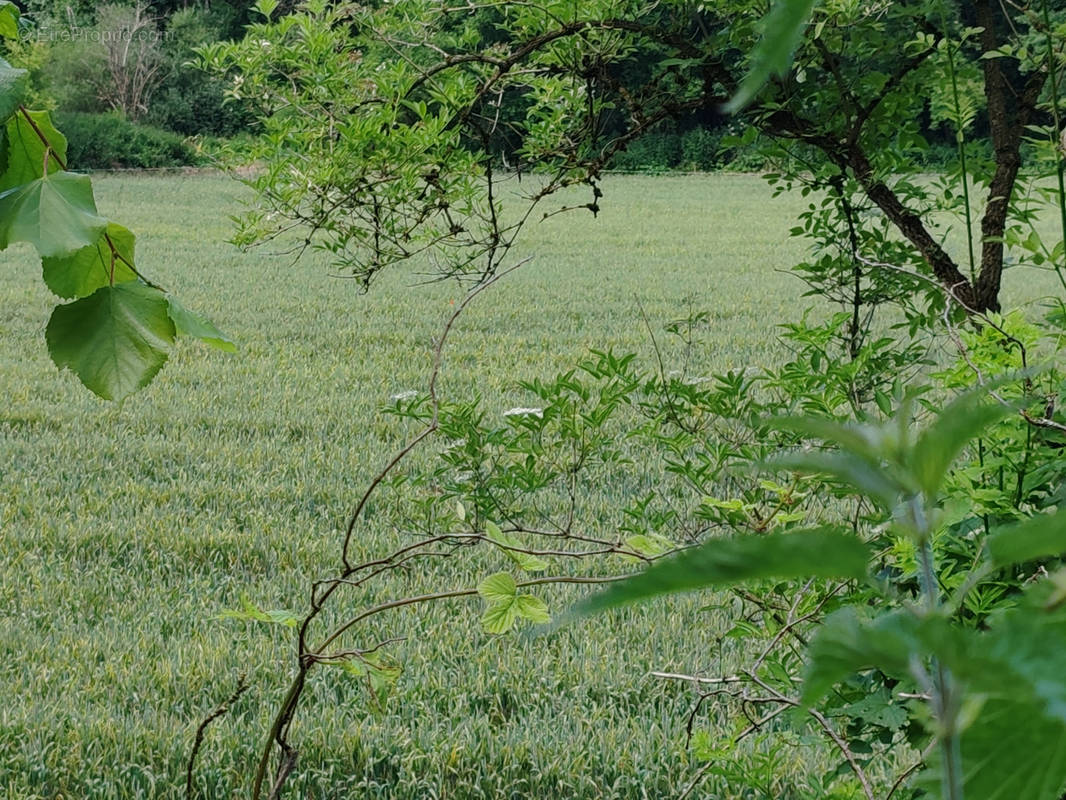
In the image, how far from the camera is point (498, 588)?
4.11 ft

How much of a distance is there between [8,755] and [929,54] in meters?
2.27

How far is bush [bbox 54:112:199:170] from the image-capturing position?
2886cm

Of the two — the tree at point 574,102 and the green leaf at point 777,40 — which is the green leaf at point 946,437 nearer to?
the green leaf at point 777,40

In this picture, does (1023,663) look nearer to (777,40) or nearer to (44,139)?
(777,40)

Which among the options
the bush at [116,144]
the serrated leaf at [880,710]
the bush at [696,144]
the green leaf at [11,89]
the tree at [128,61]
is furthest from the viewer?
the tree at [128,61]

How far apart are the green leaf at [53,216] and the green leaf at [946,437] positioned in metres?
0.49

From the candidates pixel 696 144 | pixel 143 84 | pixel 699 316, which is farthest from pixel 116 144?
pixel 699 316

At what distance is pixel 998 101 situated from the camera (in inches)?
71.1

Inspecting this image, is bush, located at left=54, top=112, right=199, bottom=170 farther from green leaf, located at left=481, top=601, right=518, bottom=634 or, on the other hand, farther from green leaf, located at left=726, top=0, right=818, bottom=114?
green leaf, located at left=726, top=0, right=818, bottom=114

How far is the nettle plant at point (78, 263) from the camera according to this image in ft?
1.96

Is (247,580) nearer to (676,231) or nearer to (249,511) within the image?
(249,511)

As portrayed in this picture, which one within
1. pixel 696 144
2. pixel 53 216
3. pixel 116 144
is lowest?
pixel 116 144

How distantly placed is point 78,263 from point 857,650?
1.96 ft

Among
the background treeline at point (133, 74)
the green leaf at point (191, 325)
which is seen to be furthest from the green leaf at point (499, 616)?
the background treeline at point (133, 74)
